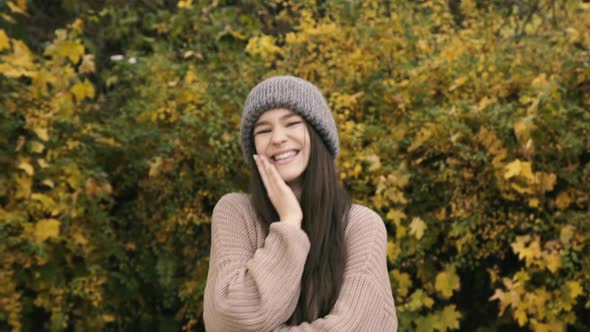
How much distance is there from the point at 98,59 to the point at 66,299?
2.21 metres

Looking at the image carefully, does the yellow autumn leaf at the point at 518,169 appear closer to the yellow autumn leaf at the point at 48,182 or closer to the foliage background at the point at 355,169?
the foliage background at the point at 355,169

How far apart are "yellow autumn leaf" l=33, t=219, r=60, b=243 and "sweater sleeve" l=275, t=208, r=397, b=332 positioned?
2.15m

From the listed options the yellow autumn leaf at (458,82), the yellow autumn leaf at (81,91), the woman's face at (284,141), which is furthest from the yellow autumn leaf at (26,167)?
the yellow autumn leaf at (458,82)

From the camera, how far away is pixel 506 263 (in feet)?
12.1

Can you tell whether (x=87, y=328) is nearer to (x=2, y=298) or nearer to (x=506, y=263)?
(x=2, y=298)

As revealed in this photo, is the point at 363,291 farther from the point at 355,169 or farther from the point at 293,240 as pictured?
the point at 355,169

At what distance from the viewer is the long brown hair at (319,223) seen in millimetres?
1959

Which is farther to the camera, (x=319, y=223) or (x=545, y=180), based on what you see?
(x=545, y=180)

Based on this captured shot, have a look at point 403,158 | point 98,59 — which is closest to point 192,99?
point 403,158

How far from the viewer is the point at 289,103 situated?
205 cm

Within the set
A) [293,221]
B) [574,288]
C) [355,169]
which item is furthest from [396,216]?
[293,221]

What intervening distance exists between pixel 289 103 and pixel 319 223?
1.17 ft

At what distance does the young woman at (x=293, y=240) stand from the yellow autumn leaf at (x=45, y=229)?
1.85 m

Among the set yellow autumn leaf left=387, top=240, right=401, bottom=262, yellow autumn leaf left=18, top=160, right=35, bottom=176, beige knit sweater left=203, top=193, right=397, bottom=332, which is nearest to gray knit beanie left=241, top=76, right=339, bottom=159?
beige knit sweater left=203, top=193, right=397, bottom=332
